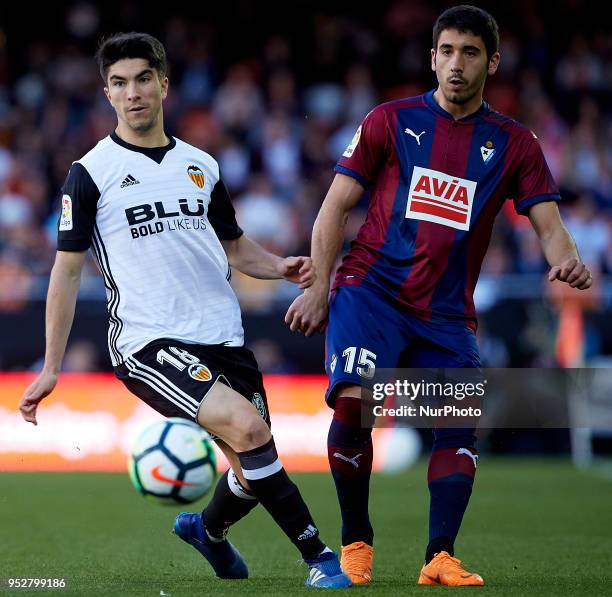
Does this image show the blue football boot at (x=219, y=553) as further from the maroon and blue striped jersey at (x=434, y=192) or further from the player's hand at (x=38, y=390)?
the maroon and blue striped jersey at (x=434, y=192)

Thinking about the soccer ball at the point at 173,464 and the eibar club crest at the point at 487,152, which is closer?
the soccer ball at the point at 173,464

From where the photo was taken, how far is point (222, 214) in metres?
5.84

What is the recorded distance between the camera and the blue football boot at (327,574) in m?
5.19

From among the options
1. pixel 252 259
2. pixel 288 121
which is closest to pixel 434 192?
pixel 252 259

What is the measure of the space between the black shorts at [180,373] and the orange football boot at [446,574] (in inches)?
39.8

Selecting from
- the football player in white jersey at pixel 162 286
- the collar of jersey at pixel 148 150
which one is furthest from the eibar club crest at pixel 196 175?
the collar of jersey at pixel 148 150

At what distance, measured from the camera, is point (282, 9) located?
61.2 ft

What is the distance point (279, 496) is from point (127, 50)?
200 centimetres

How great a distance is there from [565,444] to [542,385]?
104cm

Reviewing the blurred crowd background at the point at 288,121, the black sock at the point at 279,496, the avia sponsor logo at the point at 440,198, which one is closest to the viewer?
the black sock at the point at 279,496

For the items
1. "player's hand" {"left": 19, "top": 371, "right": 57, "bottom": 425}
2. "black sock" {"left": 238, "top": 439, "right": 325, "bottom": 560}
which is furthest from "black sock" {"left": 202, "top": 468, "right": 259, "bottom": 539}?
"player's hand" {"left": 19, "top": 371, "right": 57, "bottom": 425}

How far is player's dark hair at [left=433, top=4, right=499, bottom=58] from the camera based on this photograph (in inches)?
222

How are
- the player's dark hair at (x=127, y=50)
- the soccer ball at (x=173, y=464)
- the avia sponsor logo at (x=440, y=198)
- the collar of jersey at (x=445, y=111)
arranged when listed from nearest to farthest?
the soccer ball at (x=173, y=464), the player's dark hair at (x=127, y=50), the avia sponsor logo at (x=440, y=198), the collar of jersey at (x=445, y=111)

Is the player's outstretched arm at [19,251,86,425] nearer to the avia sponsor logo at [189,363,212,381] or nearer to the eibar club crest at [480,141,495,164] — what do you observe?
the avia sponsor logo at [189,363,212,381]
